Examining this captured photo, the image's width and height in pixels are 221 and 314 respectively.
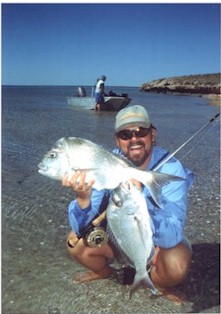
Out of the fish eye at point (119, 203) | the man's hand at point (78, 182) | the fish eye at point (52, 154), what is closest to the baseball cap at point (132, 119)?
the man's hand at point (78, 182)

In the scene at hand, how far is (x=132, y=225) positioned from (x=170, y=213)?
605mm

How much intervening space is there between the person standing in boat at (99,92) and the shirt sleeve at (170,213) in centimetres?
1910

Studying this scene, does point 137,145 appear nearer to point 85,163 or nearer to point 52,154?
point 85,163

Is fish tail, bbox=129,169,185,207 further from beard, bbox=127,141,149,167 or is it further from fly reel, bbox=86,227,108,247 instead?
fly reel, bbox=86,227,108,247

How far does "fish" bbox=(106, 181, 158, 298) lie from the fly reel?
55cm

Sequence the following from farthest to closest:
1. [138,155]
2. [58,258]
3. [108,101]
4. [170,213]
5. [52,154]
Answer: [108,101], [58,258], [138,155], [170,213], [52,154]

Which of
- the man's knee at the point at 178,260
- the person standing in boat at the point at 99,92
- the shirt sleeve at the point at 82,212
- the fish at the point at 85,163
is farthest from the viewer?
the person standing in boat at the point at 99,92

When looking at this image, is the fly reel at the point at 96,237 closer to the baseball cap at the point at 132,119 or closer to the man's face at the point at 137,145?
the man's face at the point at 137,145

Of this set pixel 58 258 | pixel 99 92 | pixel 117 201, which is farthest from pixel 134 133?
pixel 99 92

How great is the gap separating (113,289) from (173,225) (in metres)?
1.15

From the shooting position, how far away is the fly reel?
12.1 ft

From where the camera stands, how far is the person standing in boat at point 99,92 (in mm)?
22234

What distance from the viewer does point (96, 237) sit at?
373cm

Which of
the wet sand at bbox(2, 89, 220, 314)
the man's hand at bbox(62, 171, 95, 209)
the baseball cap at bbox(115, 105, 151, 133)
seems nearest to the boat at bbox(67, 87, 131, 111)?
the wet sand at bbox(2, 89, 220, 314)
